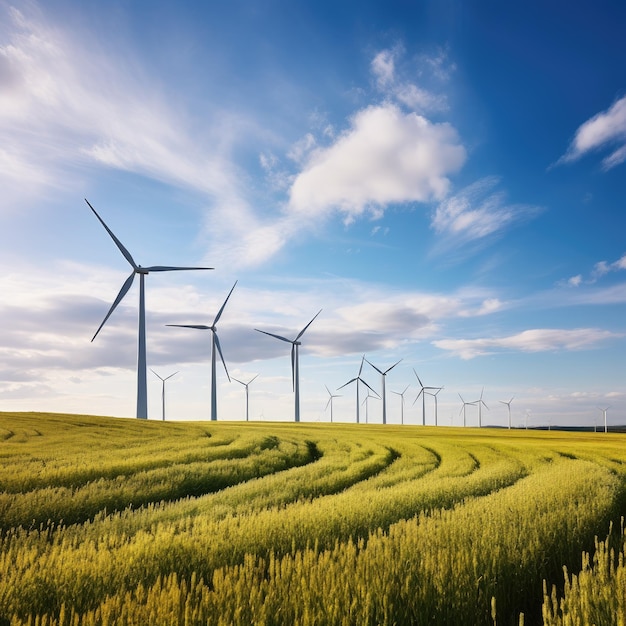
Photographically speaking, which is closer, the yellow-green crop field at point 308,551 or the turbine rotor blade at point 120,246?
the yellow-green crop field at point 308,551

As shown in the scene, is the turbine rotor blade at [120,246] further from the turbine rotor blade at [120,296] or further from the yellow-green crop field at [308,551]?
the yellow-green crop field at [308,551]

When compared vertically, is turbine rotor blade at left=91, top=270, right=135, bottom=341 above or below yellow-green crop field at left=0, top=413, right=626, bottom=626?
above

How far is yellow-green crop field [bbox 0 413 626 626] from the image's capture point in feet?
21.1

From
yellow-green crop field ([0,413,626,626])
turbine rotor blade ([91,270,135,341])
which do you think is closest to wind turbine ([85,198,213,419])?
turbine rotor blade ([91,270,135,341])

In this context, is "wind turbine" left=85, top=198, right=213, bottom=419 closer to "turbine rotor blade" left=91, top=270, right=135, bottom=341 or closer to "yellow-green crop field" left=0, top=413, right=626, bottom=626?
"turbine rotor blade" left=91, top=270, right=135, bottom=341

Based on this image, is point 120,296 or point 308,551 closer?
point 308,551

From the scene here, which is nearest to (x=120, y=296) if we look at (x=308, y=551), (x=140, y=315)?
(x=140, y=315)

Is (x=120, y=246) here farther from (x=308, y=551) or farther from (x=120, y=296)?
(x=308, y=551)

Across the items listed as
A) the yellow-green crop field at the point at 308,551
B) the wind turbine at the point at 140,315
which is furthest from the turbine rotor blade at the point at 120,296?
the yellow-green crop field at the point at 308,551

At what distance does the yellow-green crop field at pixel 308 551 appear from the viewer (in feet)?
21.1

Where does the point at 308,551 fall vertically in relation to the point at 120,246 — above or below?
below

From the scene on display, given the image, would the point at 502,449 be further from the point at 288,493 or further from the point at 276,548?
the point at 276,548

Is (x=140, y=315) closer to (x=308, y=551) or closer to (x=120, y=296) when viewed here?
(x=120, y=296)

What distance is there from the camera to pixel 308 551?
8.26m
